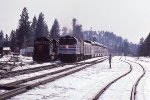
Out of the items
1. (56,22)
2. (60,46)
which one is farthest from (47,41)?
(56,22)

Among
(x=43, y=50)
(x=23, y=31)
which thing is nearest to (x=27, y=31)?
(x=23, y=31)

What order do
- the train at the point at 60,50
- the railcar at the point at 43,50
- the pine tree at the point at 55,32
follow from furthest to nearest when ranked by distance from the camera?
the pine tree at the point at 55,32, the railcar at the point at 43,50, the train at the point at 60,50

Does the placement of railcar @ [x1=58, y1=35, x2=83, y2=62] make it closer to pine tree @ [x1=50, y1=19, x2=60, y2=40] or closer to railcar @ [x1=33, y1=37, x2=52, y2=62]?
railcar @ [x1=33, y1=37, x2=52, y2=62]

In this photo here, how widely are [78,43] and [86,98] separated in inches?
1152

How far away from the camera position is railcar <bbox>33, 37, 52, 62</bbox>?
39.6 metres

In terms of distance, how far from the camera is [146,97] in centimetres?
1090

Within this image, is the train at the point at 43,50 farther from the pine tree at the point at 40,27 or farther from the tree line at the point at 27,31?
the pine tree at the point at 40,27

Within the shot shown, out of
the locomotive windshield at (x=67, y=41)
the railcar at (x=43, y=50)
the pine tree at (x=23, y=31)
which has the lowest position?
the railcar at (x=43, y=50)

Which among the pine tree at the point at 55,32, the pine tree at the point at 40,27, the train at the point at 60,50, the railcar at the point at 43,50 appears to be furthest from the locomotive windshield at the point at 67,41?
the pine tree at the point at 55,32

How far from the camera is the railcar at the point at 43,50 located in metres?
39.6

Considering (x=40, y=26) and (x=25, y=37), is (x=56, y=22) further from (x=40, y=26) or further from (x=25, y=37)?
(x=25, y=37)

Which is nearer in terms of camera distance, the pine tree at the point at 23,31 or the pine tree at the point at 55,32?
the pine tree at the point at 23,31

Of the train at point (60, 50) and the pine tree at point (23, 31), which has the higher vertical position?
the pine tree at point (23, 31)

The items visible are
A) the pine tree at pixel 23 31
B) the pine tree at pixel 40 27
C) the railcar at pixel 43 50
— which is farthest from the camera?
the pine tree at pixel 40 27
